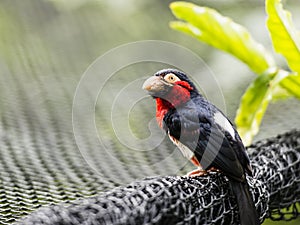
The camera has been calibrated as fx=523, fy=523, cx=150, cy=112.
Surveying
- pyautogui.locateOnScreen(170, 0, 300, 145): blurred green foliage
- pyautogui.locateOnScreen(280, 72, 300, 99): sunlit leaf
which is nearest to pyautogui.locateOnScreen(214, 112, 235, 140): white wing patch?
pyautogui.locateOnScreen(170, 0, 300, 145): blurred green foliage

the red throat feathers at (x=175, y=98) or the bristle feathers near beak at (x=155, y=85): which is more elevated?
the bristle feathers near beak at (x=155, y=85)

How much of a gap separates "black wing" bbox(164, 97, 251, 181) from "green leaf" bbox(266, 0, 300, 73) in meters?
0.45

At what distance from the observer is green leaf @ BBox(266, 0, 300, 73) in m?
1.69

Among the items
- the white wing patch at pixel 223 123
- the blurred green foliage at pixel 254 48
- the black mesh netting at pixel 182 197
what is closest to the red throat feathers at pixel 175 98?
the white wing patch at pixel 223 123

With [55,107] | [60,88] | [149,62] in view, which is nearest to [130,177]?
[55,107]

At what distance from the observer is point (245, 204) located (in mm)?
1331

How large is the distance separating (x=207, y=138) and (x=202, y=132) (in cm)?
2

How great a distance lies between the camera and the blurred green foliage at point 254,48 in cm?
177

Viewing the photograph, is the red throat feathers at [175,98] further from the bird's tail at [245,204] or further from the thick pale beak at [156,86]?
the bird's tail at [245,204]

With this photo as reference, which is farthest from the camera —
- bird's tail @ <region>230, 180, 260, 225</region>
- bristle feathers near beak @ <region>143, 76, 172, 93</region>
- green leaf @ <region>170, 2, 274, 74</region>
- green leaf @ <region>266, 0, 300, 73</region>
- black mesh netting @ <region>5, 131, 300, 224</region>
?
green leaf @ <region>170, 2, 274, 74</region>

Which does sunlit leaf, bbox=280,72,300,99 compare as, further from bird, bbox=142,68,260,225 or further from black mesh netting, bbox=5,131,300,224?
bird, bbox=142,68,260,225

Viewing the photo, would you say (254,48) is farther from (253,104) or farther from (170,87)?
(170,87)

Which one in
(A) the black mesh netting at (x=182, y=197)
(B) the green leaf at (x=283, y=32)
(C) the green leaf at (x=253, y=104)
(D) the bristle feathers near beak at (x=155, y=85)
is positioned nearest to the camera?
(A) the black mesh netting at (x=182, y=197)

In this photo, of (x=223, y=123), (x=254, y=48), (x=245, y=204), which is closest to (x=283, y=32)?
(x=254, y=48)
